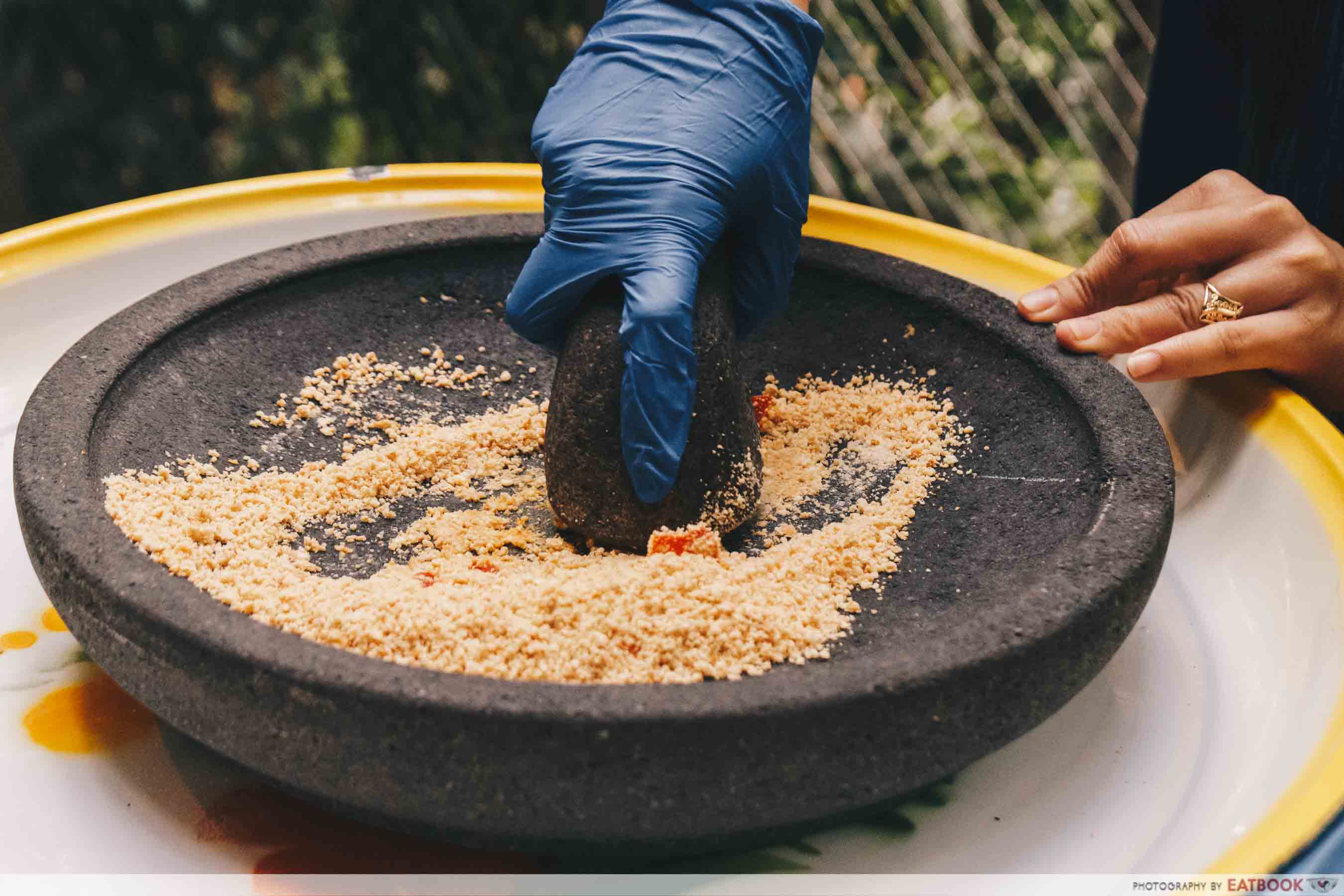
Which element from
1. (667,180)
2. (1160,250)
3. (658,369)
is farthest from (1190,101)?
(658,369)

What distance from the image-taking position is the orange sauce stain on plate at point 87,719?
1026 mm

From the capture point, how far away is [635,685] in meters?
0.79

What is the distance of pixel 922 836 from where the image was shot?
0.94m

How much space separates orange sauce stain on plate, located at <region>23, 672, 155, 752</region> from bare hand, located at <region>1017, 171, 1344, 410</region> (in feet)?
3.55

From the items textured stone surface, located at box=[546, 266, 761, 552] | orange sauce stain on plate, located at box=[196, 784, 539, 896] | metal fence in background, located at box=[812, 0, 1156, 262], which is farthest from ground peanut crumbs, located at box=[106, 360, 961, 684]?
metal fence in background, located at box=[812, 0, 1156, 262]

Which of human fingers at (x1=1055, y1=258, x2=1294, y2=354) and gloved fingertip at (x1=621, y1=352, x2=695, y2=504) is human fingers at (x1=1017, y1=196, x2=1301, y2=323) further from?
gloved fingertip at (x1=621, y1=352, x2=695, y2=504)

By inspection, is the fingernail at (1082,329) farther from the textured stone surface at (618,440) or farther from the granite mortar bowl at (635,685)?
the textured stone surface at (618,440)

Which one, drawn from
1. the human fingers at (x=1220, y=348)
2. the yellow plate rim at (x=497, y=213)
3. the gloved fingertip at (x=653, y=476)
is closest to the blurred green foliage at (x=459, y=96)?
the yellow plate rim at (x=497, y=213)

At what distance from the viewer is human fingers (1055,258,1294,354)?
132 centimetres

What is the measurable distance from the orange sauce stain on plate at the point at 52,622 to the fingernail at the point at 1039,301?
1.15 meters

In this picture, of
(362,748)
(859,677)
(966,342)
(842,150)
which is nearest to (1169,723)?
(859,677)

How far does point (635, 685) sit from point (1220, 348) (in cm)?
85

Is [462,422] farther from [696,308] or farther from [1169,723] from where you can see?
[1169,723]

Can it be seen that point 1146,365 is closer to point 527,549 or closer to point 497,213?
point 527,549
